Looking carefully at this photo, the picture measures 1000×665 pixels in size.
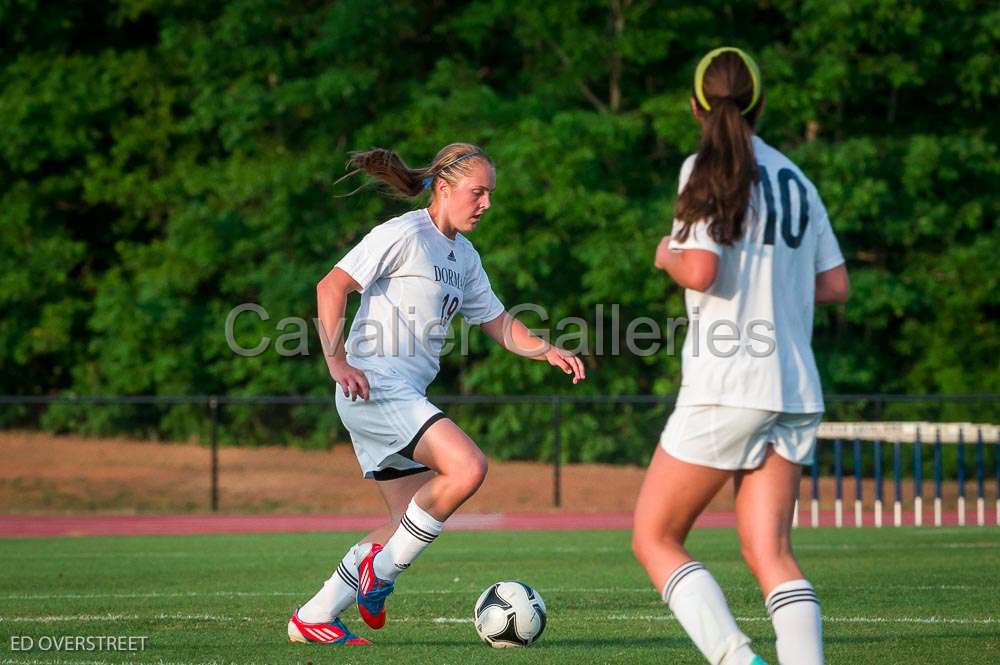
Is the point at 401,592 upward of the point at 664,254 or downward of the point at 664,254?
downward

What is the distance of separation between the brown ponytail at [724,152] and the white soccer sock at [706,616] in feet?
3.37

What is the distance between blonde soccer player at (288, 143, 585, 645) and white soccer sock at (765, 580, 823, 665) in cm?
202

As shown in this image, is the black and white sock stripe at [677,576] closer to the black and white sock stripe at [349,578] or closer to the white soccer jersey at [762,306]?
the white soccer jersey at [762,306]

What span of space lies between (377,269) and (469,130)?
19.3 metres

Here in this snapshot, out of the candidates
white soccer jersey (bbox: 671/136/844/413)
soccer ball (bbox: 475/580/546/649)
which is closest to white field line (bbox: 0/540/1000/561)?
soccer ball (bbox: 475/580/546/649)

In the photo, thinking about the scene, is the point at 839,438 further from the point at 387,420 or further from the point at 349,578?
the point at 387,420

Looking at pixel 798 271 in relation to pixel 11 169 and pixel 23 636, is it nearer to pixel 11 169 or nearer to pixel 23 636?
pixel 23 636

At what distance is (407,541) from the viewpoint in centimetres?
618

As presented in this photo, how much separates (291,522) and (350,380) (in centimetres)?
1226

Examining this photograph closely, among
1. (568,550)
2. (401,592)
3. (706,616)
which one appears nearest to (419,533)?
(706,616)

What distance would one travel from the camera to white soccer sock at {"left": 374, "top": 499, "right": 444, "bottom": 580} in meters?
6.17

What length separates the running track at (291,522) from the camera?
55.0 feet

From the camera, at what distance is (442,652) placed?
20.4 feet

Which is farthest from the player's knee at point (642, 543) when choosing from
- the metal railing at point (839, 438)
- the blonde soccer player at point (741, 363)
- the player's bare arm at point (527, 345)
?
the metal railing at point (839, 438)
